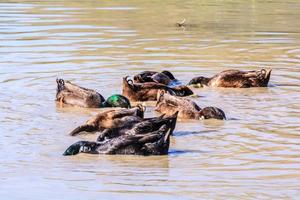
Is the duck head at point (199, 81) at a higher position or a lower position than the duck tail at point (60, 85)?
lower

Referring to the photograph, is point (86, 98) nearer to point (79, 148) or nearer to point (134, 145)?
point (79, 148)

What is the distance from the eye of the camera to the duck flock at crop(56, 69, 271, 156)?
401 inches

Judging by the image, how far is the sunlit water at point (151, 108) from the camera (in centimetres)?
888

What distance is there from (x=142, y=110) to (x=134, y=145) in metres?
1.53

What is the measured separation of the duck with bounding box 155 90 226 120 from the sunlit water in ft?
0.55

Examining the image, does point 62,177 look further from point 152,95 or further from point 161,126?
point 152,95

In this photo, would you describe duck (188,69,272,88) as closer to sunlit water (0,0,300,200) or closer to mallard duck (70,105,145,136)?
sunlit water (0,0,300,200)

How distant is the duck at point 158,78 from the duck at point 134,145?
4658 mm

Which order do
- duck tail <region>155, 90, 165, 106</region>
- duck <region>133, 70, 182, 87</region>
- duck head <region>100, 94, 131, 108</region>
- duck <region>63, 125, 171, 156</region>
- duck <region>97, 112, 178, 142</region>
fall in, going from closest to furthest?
duck <region>63, 125, 171, 156</region>, duck <region>97, 112, 178, 142</region>, duck tail <region>155, 90, 165, 106</region>, duck head <region>100, 94, 131, 108</region>, duck <region>133, 70, 182, 87</region>

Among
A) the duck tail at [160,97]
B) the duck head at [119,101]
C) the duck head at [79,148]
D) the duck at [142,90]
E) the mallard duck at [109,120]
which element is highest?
the duck head at [79,148]

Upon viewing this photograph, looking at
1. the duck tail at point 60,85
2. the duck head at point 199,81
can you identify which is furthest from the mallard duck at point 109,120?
the duck head at point 199,81

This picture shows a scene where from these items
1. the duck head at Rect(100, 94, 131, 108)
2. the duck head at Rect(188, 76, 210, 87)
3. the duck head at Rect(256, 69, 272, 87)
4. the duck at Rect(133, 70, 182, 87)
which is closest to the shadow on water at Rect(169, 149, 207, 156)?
the duck head at Rect(100, 94, 131, 108)

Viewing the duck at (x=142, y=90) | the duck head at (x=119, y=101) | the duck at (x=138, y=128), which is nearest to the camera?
the duck at (x=138, y=128)

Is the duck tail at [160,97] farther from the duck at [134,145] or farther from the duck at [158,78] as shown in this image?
the duck at [134,145]
